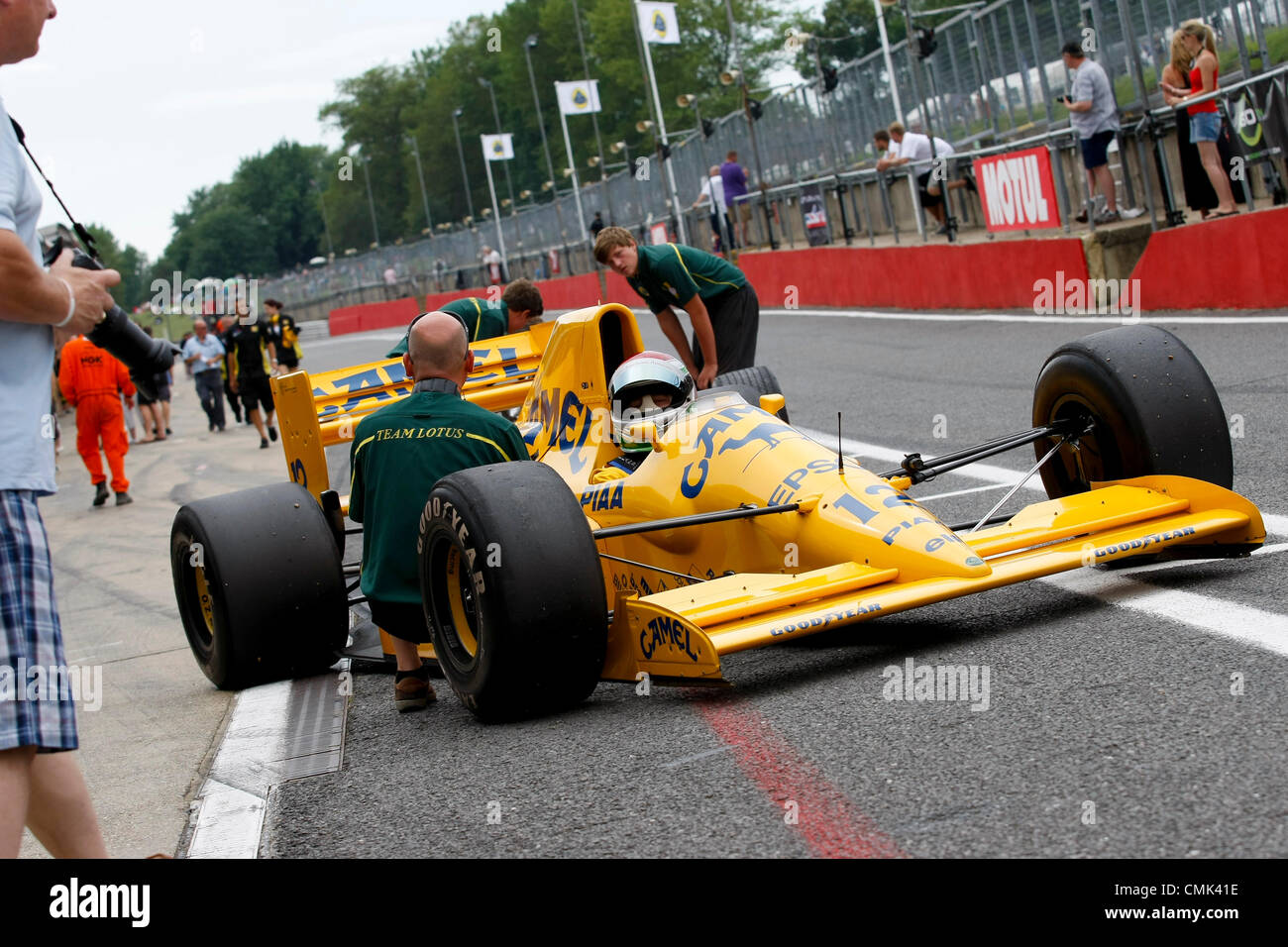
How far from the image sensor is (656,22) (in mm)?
34031

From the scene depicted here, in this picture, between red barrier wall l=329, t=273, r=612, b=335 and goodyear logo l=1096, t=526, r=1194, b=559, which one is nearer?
goodyear logo l=1096, t=526, r=1194, b=559

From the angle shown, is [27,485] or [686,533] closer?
[27,485]

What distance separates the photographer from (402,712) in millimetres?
5398

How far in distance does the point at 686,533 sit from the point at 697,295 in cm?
390

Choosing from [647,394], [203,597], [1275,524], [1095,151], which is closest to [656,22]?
[1095,151]

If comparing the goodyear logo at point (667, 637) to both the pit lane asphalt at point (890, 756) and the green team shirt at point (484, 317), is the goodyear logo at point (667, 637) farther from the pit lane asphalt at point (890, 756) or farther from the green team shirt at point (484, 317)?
the green team shirt at point (484, 317)

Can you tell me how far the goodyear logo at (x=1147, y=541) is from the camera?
15.4 ft

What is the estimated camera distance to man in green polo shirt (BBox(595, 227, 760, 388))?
917cm

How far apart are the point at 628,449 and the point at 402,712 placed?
1.43 meters

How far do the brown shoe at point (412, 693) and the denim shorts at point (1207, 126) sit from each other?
9964mm

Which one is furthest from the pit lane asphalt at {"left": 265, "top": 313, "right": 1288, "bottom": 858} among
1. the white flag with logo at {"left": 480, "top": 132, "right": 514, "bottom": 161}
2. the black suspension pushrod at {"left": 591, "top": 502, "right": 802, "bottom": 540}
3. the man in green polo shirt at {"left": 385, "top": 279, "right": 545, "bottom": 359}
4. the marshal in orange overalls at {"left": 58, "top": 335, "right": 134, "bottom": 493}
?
the white flag with logo at {"left": 480, "top": 132, "right": 514, "bottom": 161}

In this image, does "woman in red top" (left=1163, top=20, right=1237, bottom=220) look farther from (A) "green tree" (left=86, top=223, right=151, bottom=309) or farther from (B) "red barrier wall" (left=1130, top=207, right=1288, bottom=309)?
(A) "green tree" (left=86, top=223, right=151, bottom=309)

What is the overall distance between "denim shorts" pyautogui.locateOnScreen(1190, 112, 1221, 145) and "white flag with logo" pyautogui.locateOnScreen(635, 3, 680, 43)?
2202 cm

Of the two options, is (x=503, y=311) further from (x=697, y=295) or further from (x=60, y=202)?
(x=60, y=202)
